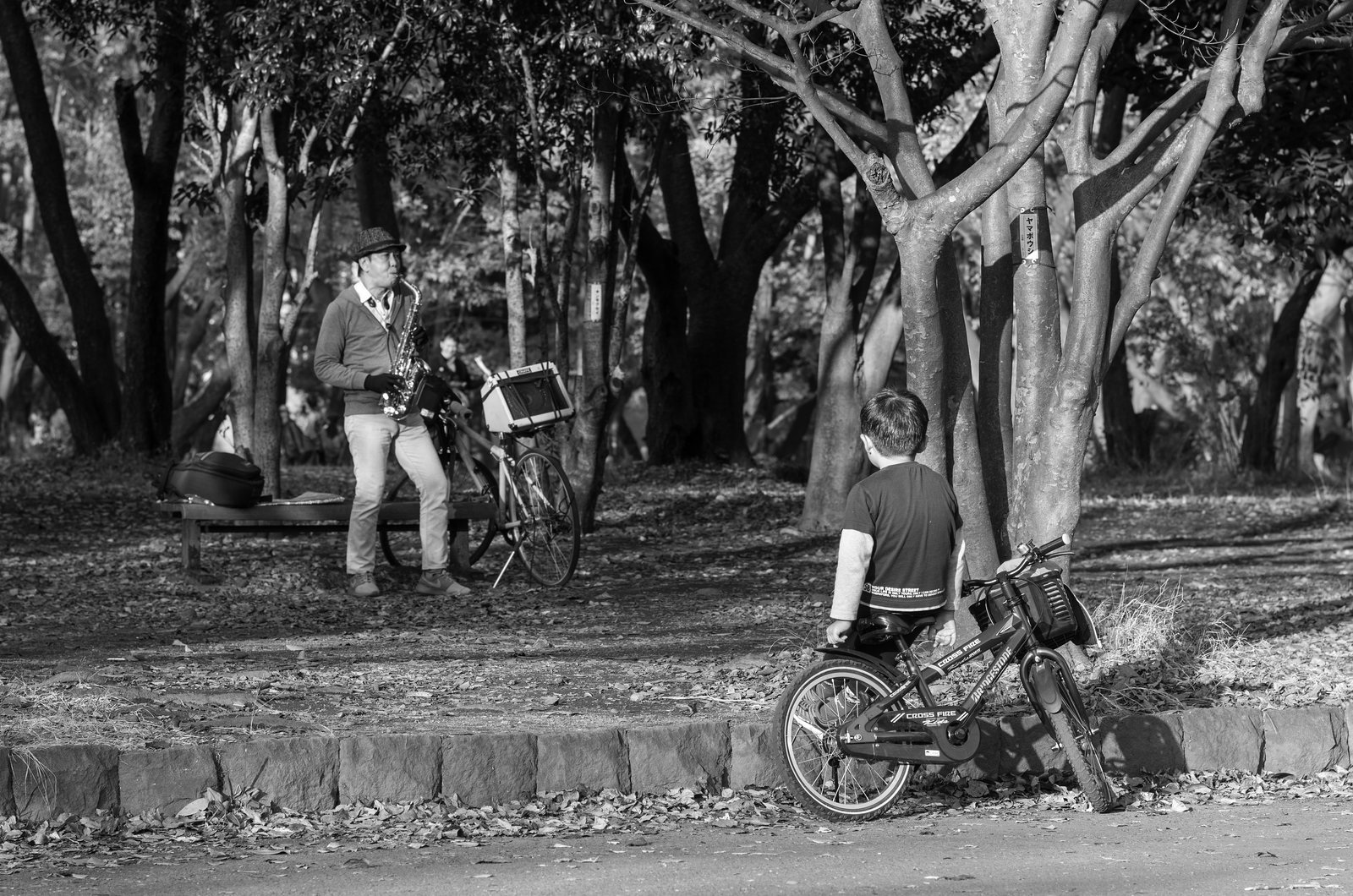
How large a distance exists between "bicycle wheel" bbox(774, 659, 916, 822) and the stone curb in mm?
377

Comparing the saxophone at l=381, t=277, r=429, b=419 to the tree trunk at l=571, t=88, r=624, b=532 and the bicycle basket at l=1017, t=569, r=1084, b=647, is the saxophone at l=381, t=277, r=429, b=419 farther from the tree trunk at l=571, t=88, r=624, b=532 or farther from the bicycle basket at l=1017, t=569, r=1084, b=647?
the bicycle basket at l=1017, t=569, r=1084, b=647

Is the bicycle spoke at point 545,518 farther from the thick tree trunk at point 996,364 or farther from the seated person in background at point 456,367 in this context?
the seated person in background at point 456,367

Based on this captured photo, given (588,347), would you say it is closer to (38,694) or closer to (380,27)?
(380,27)

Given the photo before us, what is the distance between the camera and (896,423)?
5.79 m

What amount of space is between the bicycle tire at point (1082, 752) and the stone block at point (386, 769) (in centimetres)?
224

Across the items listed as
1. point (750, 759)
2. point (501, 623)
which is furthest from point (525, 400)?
point (750, 759)

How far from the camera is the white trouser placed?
959 centimetres

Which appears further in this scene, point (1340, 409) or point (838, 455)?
point (1340, 409)

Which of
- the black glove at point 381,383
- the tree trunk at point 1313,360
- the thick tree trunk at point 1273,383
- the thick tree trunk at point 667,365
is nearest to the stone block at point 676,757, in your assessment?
the black glove at point 381,383

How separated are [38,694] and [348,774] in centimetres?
154

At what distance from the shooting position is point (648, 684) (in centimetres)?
728

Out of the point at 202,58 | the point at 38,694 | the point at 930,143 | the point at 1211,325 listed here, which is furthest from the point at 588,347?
the point at 1211,325

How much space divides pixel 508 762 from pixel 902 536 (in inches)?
63.8

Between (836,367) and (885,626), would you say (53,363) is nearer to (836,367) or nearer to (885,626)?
(836,367)
